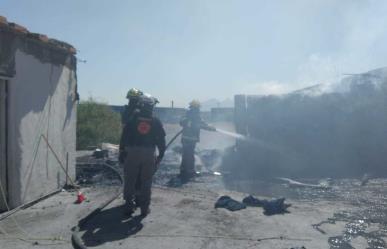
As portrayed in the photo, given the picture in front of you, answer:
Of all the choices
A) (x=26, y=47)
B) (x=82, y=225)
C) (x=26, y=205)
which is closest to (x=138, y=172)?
(x=82, y=225)

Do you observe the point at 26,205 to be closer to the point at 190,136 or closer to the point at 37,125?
the point at 37,125

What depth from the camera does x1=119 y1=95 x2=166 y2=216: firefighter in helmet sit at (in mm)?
7328

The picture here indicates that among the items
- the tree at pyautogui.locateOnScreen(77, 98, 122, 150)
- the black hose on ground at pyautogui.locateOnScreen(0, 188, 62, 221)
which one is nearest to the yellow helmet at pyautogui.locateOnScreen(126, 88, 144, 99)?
the black hose on ground at pyautogui.locateOnScreen(0, 188, 62, 221)

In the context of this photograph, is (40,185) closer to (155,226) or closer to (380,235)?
(155,226)

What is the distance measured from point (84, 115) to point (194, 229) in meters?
15.7

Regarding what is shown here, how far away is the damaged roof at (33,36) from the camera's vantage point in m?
7.32

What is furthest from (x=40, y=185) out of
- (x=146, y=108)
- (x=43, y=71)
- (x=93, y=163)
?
(x=93, y=163)

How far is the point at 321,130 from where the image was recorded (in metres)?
15.0

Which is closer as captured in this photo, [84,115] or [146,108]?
[146,108]

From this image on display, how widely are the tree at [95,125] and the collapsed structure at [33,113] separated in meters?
10.6

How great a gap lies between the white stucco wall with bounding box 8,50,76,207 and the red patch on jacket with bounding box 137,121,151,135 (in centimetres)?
219

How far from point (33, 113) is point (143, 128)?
2.35 meters

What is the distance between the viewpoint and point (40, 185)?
866 cm

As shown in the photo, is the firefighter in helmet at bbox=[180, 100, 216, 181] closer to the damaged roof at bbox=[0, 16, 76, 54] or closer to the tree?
the damaged roof at bbox=[0, 16, 76, 54]
